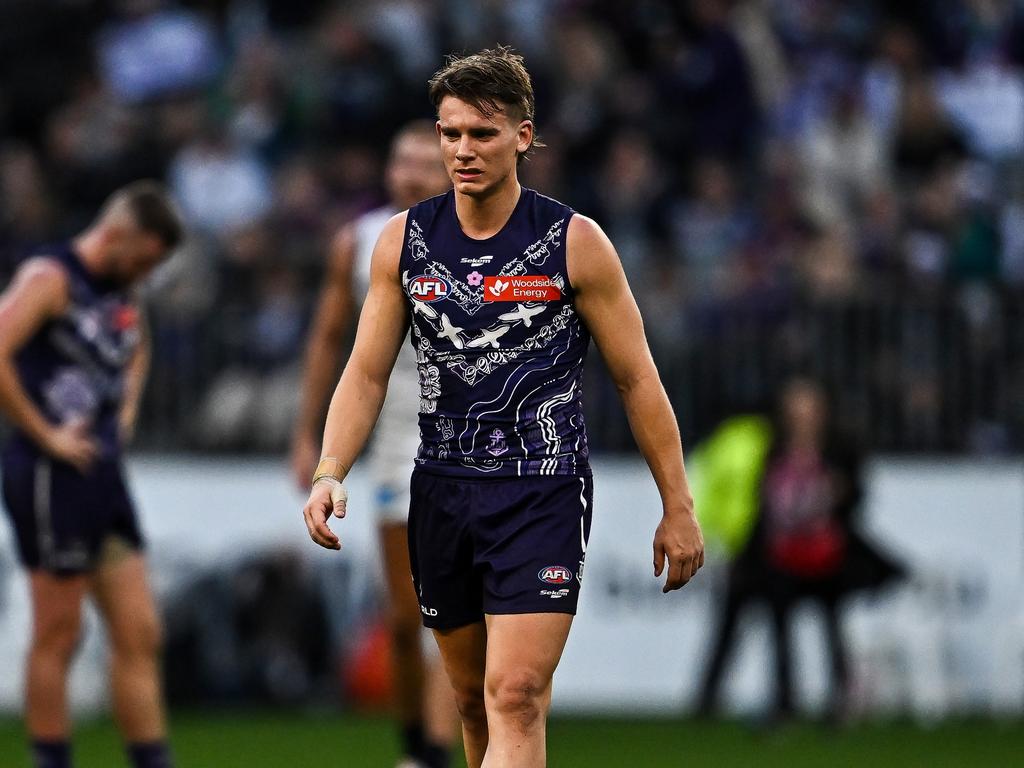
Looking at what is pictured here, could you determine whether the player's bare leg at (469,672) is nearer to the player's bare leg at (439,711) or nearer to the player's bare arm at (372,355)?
the player's bare arm at (372,355)

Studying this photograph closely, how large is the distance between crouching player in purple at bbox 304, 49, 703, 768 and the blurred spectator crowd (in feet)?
26.5

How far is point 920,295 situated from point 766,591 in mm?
2731

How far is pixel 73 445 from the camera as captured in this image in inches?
336

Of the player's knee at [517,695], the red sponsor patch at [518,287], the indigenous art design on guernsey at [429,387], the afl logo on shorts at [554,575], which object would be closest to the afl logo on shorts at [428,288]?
the red sponsor patch at [518,287]

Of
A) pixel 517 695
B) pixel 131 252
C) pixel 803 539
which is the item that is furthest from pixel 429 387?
pixel 803 539

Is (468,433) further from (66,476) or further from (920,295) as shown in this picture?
(920,295)

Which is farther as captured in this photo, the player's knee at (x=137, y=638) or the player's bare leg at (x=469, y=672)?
the player's knee at (x=137, y=638)

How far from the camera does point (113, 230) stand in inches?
338

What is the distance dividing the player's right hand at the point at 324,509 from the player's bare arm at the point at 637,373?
979 millimetres

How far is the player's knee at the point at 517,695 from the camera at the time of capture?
5969mm

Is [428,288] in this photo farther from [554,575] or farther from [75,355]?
[75,355]

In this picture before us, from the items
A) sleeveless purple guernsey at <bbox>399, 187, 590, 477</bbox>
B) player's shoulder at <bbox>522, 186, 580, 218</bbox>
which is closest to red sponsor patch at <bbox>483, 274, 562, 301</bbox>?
sleeveless purple guernsey at <bbox>399, 187, 590, 477</bbox>

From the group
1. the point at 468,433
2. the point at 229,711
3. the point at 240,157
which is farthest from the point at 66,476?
the point at 240,157

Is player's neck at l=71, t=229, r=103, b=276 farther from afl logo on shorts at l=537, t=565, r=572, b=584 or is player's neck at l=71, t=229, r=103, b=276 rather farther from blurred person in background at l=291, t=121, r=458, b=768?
afl logo on shorts at l=537, t=565, r=572, b=584
